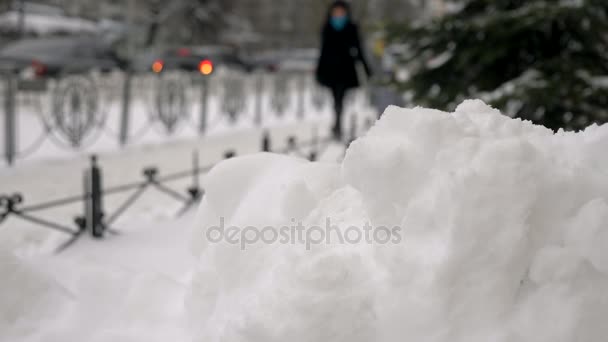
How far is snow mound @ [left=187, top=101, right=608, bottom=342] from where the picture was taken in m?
1.89

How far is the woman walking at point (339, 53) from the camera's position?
31.3ft

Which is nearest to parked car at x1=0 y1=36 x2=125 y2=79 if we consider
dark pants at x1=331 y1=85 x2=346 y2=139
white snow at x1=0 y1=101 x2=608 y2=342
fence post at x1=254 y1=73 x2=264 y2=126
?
fence post at x1=254 y1=73 x2=264 y2=126

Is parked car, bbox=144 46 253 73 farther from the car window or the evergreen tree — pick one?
the evergreen tree

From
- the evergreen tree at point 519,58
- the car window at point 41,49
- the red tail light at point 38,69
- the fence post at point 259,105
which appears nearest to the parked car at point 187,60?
the car window at point 41,49

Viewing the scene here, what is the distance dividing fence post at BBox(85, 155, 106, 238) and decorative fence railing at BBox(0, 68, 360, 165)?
331 cm

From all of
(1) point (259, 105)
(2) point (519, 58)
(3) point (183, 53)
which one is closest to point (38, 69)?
(1) point (259, 105)

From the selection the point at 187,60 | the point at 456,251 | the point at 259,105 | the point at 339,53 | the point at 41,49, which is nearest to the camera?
the point at 456,251

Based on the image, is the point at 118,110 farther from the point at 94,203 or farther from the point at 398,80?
the point at 94,203

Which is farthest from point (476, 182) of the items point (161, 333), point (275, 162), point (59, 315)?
point (59, 315)

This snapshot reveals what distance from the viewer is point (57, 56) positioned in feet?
48.4

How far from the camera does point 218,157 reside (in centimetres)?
868

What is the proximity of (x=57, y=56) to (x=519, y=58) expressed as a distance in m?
12.1

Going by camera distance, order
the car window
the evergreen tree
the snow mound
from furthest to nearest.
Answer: the car window, the evergreen tree, the snow mound

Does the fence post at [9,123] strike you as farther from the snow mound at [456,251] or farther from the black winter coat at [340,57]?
the snow mound at [456,251]
